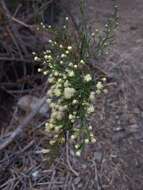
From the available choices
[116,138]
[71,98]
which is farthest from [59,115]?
[116,138]

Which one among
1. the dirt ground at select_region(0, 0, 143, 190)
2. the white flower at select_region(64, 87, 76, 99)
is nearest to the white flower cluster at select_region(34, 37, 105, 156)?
the white flower at select_region(64, 87, 76, 99)

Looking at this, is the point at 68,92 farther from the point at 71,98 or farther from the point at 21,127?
the point at 21,127

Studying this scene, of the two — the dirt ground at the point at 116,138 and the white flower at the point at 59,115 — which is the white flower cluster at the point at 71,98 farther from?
the dirt ground at the point at 116,138

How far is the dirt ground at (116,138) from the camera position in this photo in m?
2.40

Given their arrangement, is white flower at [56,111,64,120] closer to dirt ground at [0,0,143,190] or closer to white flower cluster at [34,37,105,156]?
→ white flower cluster at [34,37,105,156]

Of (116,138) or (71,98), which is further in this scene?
(116,138)

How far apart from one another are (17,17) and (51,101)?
45.6 inches

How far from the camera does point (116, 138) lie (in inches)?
100

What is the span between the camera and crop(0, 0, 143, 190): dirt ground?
7.86 feet

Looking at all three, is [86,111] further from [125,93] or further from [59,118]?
[125,93]

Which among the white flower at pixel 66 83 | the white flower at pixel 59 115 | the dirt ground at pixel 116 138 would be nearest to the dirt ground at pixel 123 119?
the dirt ground at pixel 116 138

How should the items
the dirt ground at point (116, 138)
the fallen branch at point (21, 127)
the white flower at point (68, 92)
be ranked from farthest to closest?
1. the fallen branch at point (21, 127)
2. the dirt ground at point (116, 138)
3. the white flower at point (68, 92)

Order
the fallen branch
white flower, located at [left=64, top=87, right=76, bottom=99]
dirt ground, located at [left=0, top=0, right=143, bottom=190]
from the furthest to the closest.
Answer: the fallen branch, dirt ground, located at [left=0, top=0, right=143, bottom=190], white flower, located at [left=64, top=87, right=76, bottom=99]

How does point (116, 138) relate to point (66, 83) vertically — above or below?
below
